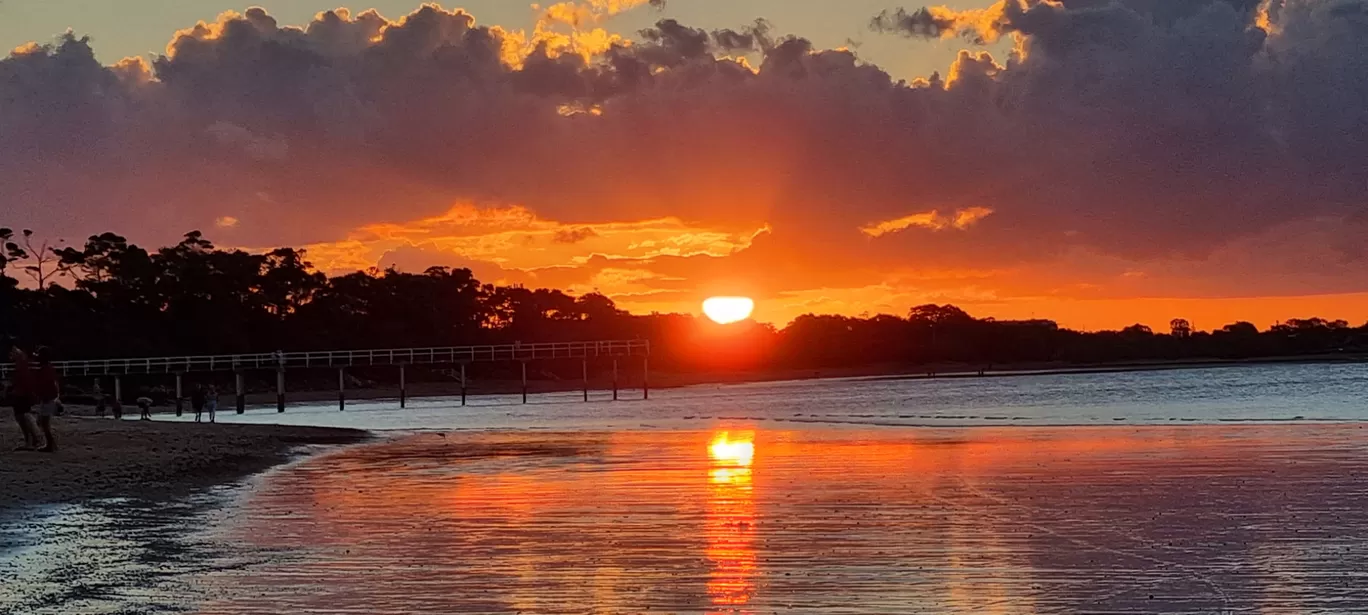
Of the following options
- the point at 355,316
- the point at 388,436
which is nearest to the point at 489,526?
the point at 388,436

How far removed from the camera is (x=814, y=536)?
45.8 ft

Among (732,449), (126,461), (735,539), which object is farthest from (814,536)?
(732,449)

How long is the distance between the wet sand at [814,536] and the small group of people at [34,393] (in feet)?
13.9

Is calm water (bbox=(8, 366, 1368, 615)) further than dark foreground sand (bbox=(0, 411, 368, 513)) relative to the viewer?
Answer: No

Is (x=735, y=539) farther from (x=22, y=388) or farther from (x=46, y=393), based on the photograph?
(x=46, y=393)

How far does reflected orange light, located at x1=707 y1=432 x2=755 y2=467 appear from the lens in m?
26.5

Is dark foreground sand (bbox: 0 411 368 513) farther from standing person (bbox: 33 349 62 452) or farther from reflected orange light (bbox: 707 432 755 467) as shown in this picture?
reflected orange light (bbox: 707 432 755 467)

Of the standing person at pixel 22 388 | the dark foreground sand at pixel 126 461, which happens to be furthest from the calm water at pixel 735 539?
the standing person at pixel 22 388

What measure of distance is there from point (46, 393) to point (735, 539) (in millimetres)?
14221

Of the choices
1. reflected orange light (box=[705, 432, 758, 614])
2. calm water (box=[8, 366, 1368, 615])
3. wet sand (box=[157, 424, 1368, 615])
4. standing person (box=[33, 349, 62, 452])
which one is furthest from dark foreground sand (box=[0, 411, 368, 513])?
reflected orange light (box=[705, 432, 758, 614])

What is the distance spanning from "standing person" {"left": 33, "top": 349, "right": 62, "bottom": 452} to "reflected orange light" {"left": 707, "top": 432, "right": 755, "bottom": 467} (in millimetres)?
11556

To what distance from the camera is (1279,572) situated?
11.4 metres

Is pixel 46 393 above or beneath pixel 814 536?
above

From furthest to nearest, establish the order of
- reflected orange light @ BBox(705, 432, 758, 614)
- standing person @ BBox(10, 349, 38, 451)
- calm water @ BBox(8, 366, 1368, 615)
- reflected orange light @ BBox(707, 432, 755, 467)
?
1. reflected orange light @ BBox(707, 432, 755, 467)
2. standing person @ BBox(10, 349, 38, 451)
3. reflected orange light @ BBox(705, 432, 758, 614)
4. calm water @ BBox(8, 366, 1368, 615)
